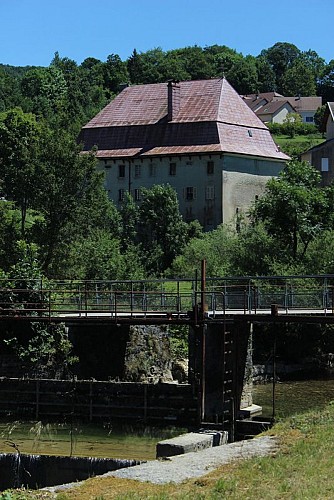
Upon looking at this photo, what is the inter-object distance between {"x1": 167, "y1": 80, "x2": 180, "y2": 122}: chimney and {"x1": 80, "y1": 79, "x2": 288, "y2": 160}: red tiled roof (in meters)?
0.20

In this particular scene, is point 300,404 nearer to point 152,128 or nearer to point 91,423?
point 91,423

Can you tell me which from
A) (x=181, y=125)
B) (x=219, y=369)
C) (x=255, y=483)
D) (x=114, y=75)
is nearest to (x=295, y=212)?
(x=181, y=125)

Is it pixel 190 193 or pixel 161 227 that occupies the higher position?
pixel 190 193

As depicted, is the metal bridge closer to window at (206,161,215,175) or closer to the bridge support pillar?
the bridge support pillar

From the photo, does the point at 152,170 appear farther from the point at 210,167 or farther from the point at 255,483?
the point at 255,483

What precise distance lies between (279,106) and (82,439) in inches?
5200

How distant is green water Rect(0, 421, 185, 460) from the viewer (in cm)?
3166

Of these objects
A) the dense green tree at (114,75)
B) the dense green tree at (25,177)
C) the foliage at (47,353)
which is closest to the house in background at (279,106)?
the dense green tree at (114,75)

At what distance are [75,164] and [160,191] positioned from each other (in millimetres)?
21820

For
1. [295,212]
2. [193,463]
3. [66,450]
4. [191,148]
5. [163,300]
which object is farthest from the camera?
[191,148]

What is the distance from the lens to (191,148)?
79188 mm

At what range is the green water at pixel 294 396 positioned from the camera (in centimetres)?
3888

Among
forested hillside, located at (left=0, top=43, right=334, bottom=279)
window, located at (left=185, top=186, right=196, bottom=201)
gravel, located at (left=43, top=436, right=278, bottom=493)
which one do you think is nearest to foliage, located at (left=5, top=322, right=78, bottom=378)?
forested hillside, located at (left=0, top=43, right=334, bottom=279)

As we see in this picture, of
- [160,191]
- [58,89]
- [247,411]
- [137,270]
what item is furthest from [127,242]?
[58,89]
